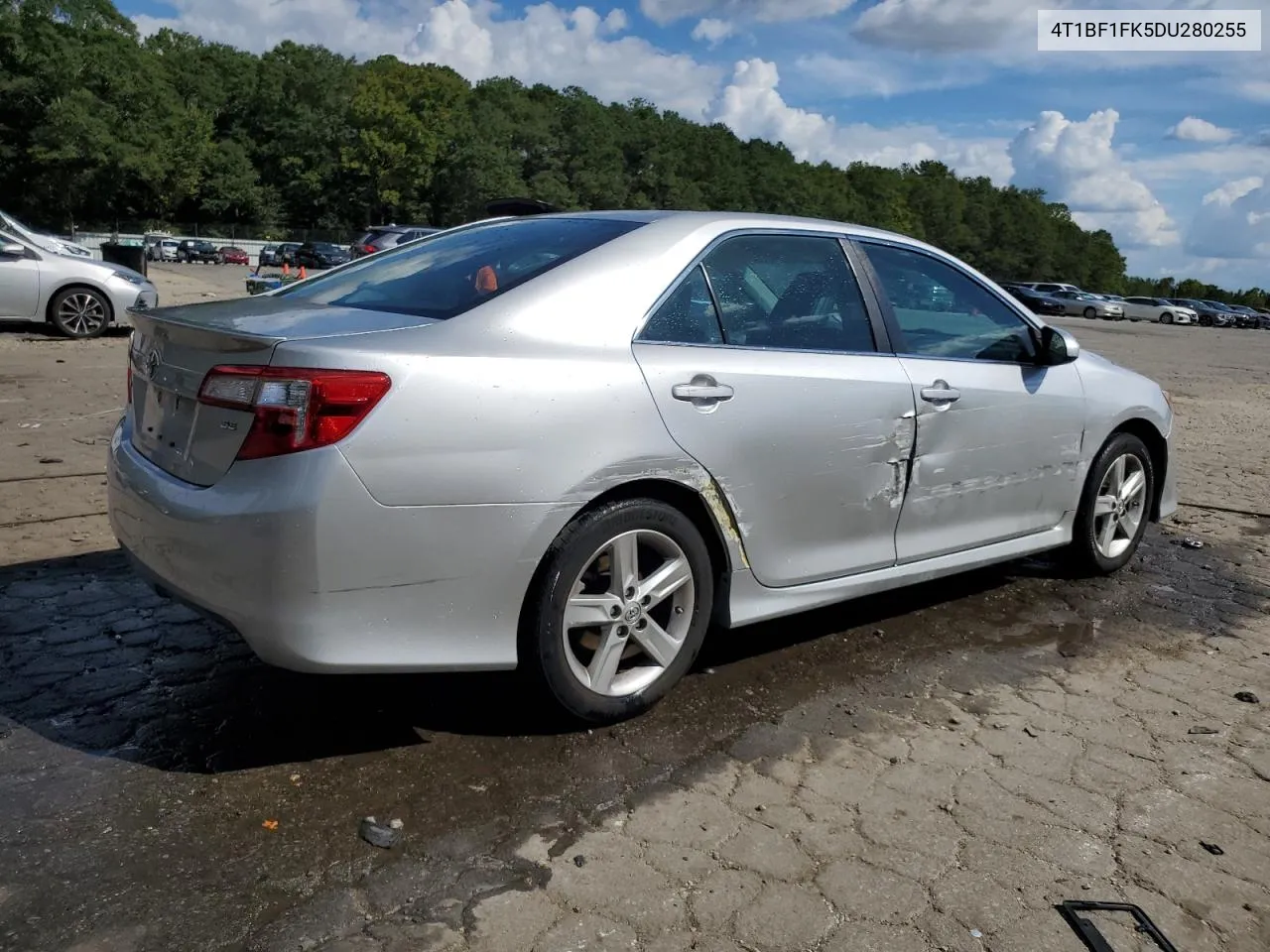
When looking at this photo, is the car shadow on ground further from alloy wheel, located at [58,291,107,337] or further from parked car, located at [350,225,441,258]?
parked car, located at [350,225,441,258]

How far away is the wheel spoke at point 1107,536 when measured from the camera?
17.6ft

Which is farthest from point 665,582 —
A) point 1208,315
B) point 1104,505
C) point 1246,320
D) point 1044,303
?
point 1246,320

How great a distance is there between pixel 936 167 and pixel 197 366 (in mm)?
169886

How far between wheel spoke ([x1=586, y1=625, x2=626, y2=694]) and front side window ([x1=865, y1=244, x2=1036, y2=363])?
1.69m

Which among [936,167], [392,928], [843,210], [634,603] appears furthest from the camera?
[936,167]

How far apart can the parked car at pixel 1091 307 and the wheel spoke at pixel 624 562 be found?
5783cm

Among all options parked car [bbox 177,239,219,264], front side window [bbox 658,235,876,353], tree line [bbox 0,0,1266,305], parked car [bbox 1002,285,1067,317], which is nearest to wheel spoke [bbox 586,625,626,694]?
front side window [bbox 658,235,876,353]

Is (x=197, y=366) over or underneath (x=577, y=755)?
over

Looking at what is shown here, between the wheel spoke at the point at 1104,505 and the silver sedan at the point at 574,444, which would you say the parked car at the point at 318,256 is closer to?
the wheel spoke at the point at 1104,505

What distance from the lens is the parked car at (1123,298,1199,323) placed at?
2269 inches

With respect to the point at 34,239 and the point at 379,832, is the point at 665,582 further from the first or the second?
the point at 34,239

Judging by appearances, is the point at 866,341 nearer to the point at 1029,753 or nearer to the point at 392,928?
the point at 1029,753

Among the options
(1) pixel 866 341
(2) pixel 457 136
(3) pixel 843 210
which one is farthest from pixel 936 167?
(1) pixel 866 341

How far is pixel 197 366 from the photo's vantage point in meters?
3.12
